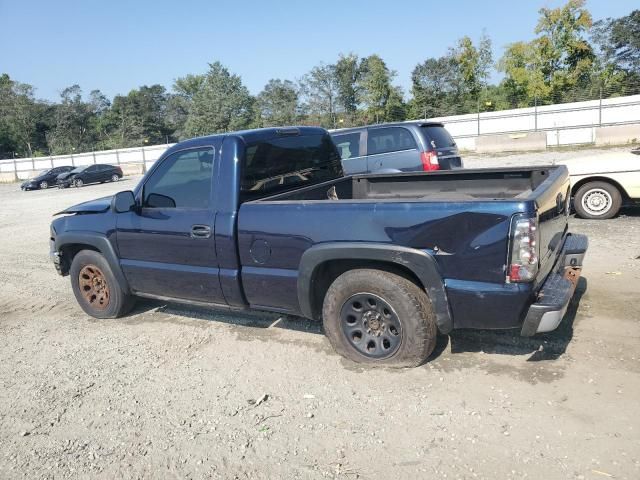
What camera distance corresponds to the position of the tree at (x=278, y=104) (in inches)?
2224

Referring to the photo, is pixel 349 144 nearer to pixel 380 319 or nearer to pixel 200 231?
pixel 200 231


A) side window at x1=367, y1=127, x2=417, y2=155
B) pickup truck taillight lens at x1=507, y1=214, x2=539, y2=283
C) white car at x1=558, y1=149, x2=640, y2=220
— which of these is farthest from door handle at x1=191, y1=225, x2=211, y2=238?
white car at x1=558, y1=149, x2=640, y2=220

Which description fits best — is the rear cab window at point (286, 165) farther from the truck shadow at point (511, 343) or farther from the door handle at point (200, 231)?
the truck shadow at point (511, 343)

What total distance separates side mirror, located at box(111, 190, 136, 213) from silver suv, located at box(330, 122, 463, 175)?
4539 mm

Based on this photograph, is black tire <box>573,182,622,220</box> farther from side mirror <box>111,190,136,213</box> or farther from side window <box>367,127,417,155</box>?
side mirror <box>111,190,136,213</box>

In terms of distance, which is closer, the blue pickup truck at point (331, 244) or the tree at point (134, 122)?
the blue pickup truck at point (331, 244)

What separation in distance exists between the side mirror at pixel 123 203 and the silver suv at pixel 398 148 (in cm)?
454

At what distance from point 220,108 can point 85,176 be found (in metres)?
37.0

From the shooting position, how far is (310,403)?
3629mm

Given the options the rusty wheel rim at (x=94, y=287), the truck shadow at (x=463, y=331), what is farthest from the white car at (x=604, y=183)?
the rusty wheel rim at (x=94, y=287)

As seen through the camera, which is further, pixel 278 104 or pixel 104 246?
pixel 278 104

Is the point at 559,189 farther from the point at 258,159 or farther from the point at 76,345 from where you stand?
the point at 76,345

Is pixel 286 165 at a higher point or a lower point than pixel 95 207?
higher

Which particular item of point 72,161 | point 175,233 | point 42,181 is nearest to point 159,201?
point 175,233
